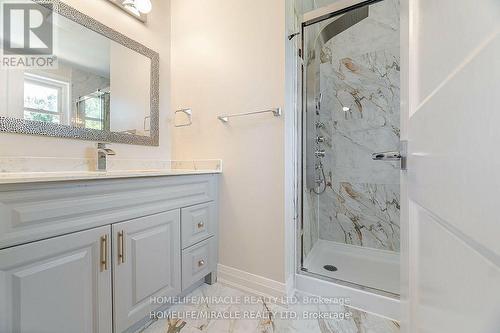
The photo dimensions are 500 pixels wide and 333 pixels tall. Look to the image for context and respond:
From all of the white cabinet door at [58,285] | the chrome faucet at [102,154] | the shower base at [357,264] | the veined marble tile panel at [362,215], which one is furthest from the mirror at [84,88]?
the veined marble tile panel at [362,215]

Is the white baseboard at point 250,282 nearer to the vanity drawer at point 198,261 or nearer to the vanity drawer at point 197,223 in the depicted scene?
the vanity drawer at point 198,261

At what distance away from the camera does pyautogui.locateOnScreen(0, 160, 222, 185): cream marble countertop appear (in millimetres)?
765

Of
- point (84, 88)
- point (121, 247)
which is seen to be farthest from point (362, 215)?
point (84, 88)

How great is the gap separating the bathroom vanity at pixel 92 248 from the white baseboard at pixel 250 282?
0.29 metres

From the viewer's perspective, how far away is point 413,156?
1.92 feet

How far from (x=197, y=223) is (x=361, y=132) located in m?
1.78

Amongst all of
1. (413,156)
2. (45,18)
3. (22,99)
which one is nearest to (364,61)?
(413,156)

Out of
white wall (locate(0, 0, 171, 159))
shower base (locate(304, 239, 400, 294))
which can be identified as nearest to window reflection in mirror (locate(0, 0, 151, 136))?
white wall (locate(0, 0, 171, 159))

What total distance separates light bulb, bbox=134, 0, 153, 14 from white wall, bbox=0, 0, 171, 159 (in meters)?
0.09

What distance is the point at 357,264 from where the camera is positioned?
6.31 ft

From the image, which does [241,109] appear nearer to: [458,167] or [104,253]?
[104,253]

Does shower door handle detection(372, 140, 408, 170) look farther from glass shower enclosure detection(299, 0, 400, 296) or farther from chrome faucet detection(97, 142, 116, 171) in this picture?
chrome faucet detection(97, 142, 116, 171)

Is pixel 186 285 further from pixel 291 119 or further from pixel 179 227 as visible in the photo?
pixel 291 119

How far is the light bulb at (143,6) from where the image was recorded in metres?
1.59
